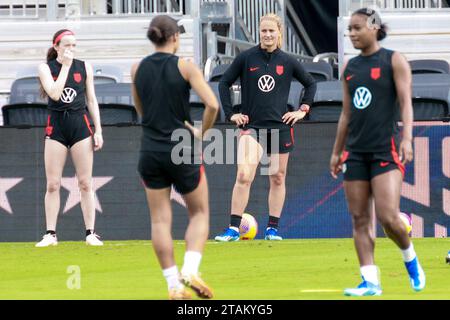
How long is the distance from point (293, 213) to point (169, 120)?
7516 millimetres

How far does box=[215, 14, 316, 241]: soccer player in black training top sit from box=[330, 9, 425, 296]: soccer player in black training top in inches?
208

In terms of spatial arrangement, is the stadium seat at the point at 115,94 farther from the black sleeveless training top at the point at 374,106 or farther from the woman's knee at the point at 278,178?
the black sleeveless training top at the point at 374,106

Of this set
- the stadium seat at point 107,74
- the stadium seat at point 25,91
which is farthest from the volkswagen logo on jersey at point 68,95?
the stadium seat at point 107,74

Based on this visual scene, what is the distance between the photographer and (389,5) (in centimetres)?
2417

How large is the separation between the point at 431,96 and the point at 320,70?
2.99 meters

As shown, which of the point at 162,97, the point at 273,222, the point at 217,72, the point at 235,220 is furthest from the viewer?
the point at 217,72

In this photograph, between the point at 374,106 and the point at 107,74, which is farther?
the point at 107,74

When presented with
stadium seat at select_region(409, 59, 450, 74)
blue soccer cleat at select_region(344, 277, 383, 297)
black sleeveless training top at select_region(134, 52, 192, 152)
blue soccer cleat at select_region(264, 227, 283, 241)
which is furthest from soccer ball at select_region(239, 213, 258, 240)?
black sleeveless training top at select_region(134, 52, 192, 152)

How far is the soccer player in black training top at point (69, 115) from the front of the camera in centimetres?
1503

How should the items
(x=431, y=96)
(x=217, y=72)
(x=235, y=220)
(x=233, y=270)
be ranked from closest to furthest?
(x=233, y=270) < (x=235, y=220) < (x=431, y=96) < (x=217, y=72)

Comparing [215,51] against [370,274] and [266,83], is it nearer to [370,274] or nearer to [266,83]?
[266,83]

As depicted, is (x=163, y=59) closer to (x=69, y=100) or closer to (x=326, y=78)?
(x=69, y=100)

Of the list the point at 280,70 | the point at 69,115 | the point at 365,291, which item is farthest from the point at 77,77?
the point at 365,291

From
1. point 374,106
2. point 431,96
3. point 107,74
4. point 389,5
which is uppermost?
point 389,5
